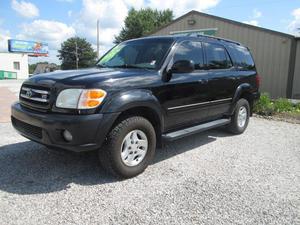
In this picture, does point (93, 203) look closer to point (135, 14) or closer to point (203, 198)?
point (203, 198)

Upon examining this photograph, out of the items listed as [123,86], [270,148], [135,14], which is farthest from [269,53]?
[135,14]

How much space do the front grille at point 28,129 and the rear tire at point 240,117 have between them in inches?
159

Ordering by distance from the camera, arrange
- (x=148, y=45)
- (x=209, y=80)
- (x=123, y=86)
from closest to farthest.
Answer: (x=123, y=86), (x=148, y=45), (x=209, y=80)

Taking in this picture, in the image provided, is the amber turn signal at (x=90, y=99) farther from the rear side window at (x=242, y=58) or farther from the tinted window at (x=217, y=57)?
the rear side window at (x=242, y=58)

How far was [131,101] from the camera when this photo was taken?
11.3 feet

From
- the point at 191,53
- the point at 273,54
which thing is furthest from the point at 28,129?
the point at 273,54

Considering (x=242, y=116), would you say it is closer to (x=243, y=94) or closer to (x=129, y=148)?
(x=243, y=94)

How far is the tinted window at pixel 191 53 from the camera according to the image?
4.32 meters

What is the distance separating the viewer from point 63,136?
10.4ft

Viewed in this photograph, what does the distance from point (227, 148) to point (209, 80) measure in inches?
52.2

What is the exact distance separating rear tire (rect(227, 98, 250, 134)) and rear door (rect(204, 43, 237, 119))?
0.41 m

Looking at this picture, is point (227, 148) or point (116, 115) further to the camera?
point (227, 148)

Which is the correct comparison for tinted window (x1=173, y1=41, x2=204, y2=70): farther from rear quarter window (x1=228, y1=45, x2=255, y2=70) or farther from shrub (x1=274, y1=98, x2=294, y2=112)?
shrub (x1=274, y1=98, x2=294, y2=112)

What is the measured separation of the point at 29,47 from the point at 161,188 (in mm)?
56027
